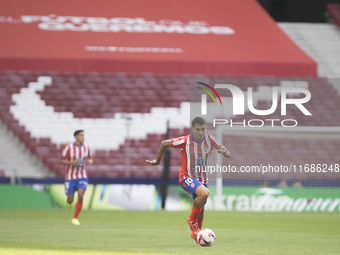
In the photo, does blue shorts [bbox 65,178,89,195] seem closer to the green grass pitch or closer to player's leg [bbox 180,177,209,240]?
the green grass pitch

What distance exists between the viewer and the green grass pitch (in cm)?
664

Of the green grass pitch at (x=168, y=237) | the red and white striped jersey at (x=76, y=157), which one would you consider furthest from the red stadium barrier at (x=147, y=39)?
the green grass pitch at (x=168, y=237)

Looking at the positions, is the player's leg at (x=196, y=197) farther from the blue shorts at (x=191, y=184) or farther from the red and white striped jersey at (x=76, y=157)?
the red and white striped jersey at (x=76, y=157)

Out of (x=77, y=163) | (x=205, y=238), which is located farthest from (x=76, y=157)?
(x=205, y=238)

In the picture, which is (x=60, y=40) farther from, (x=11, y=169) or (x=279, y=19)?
(x=279, y=19)

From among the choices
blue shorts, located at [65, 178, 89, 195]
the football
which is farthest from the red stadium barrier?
the football

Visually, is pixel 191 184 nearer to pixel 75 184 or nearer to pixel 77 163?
pixel 77 163

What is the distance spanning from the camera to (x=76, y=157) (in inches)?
464

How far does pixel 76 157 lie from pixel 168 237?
3978 mm

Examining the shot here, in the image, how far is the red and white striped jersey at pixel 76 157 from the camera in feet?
38.5

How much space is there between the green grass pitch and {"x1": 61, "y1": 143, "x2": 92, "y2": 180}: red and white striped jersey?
0.96 metres

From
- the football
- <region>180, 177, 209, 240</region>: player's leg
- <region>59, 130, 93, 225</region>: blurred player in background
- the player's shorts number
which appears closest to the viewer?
the football

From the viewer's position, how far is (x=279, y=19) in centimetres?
2933

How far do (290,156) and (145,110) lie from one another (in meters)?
6.86
